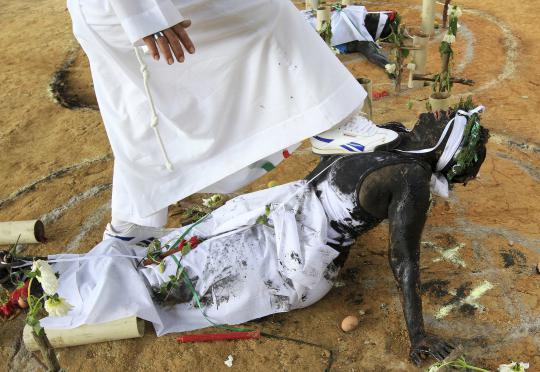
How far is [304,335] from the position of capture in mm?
2961

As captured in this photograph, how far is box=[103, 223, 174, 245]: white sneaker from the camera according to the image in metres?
3.40

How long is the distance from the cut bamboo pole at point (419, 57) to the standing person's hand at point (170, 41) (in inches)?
144

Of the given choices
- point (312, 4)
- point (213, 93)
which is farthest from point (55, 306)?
point (312, 4)

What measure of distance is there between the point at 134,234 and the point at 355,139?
5.08 ft

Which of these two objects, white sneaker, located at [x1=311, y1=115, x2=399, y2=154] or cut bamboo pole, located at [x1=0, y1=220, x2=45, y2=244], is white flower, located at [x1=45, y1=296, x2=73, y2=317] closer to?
white sneaker, located at [x1=311, y1=115, x2=399, y2=154]

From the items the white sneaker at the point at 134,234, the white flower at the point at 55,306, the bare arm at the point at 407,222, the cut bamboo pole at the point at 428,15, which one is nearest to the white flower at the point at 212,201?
the white sneaker at the point at 134,234

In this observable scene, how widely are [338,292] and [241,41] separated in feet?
5.08

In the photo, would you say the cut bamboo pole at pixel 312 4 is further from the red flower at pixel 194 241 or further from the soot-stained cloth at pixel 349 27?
the red flower at pixel 194 241

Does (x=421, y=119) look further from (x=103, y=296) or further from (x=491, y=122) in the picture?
(x=491, y=122)

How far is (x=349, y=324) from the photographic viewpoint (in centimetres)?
294

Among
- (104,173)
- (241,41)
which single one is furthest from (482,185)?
(104,173)

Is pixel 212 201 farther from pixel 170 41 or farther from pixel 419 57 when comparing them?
pixel 419 57

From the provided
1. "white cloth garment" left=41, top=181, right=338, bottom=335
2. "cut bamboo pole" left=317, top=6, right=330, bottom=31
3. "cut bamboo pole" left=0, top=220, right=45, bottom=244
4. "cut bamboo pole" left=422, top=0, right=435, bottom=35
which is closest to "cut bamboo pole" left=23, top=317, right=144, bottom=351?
"white cloth garment" left=41, top=181, right=338, bottom=335

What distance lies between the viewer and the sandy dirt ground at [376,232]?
9.42 ft
